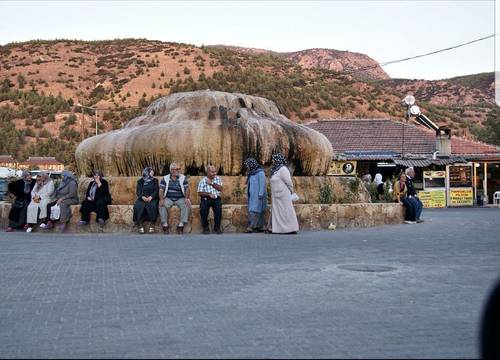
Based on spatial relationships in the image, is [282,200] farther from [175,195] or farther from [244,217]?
[175,195]

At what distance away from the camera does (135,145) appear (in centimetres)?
1380

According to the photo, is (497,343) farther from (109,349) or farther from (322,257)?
(322,257)

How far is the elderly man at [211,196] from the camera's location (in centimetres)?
1272

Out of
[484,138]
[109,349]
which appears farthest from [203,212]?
[484,138]

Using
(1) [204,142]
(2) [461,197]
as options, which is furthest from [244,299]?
(2) [461,197]

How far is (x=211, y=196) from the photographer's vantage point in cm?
1270

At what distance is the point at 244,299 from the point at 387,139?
3266cm

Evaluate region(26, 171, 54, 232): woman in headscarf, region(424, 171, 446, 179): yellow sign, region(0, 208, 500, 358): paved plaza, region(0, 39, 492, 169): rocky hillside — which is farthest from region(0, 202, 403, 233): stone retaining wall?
region(0, 39, 492, 169): rocky hillside

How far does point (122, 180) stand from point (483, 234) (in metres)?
7.66

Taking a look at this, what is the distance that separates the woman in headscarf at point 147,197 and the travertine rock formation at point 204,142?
102 centimetres

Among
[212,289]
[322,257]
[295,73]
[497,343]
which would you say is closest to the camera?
[497,343]

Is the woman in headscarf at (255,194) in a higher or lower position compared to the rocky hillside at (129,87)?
lower

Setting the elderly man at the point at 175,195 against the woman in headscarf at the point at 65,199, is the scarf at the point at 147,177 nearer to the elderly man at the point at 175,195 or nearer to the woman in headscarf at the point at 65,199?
the elderly man at the point at 175,195

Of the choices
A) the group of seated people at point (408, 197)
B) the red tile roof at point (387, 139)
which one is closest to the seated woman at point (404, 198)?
the group of seated people at point (408, 197)
